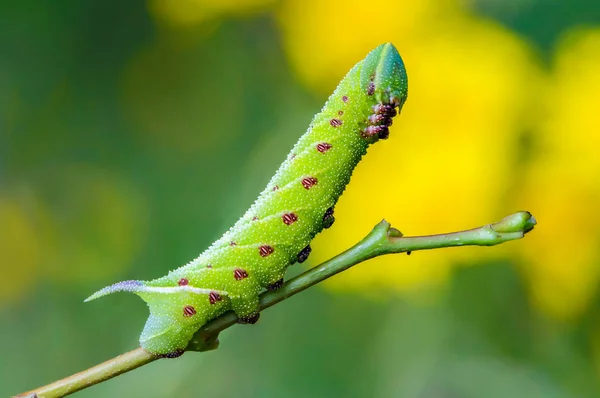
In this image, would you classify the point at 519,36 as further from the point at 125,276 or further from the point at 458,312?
the point at 125,276

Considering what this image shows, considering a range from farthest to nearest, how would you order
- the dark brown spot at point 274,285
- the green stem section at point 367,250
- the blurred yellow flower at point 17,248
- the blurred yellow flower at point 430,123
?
the blurred yellow flower at point 17,248
the blurred yellow flower at point 430,123
the dark brown spot at point 274,285
the green stem section at point 367,250

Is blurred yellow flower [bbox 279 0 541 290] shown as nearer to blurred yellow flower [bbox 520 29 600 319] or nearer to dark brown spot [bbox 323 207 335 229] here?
blurred yellow flower [bbox 520 29 600 319]

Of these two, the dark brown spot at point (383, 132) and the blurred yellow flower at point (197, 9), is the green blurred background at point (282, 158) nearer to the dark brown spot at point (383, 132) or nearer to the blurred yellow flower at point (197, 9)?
the blurred yellow flower at point (197, 9)

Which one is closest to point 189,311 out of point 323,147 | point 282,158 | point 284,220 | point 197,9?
point 284,220

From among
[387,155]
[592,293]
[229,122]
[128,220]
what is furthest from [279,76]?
[592,293]

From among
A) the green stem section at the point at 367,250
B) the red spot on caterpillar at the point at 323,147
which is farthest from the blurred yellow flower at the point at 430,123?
the green stem section at the point at 367,250

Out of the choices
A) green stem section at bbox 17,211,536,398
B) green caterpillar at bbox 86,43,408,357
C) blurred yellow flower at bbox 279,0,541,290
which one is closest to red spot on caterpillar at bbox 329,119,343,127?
green caterpillar at bbox 86,43,408,357

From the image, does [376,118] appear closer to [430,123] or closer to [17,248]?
[430,123]
